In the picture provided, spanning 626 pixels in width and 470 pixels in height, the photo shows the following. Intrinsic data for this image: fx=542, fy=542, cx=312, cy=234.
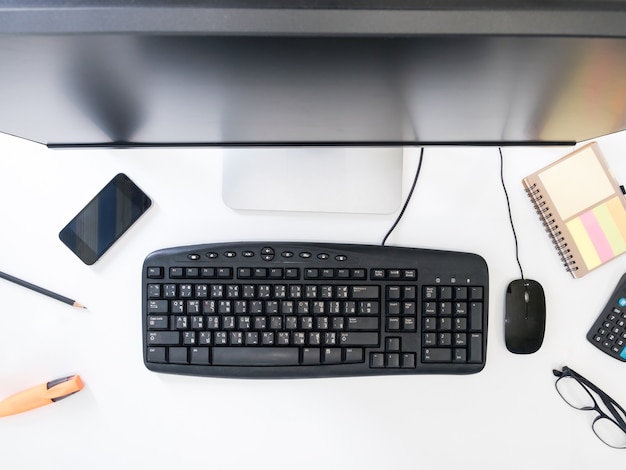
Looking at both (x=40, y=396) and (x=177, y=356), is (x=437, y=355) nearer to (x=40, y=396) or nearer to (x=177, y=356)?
(x=177, y=356)

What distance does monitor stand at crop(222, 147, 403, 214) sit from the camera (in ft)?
2.12

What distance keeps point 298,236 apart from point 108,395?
315 millimetres

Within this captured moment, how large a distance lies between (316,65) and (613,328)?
0.57 metres

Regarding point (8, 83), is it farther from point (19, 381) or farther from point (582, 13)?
point (19, 381)

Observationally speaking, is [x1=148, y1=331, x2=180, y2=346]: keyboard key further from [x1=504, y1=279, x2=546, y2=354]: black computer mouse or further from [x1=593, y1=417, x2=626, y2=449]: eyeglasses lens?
[x1=593, y1=417, x2=626, y2=449]: eyeglasses lens

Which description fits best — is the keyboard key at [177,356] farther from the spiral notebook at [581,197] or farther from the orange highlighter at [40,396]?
the spiral notebook at [581,197]

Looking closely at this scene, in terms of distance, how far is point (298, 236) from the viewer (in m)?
0.69

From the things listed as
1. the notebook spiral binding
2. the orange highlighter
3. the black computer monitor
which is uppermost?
the black computer monitor

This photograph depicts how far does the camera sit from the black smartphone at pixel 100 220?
0.68m

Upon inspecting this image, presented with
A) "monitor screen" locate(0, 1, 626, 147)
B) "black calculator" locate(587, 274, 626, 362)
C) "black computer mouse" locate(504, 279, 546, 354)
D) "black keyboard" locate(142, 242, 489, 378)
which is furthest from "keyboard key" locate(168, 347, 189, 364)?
"black calculator" locate(587, 274, 626, 362)

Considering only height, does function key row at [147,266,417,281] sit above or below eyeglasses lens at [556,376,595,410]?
above

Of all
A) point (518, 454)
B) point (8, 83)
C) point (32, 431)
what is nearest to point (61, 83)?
point (8, 83)

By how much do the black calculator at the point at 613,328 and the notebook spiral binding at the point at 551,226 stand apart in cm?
6

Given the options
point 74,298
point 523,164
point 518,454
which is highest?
point 523,164
